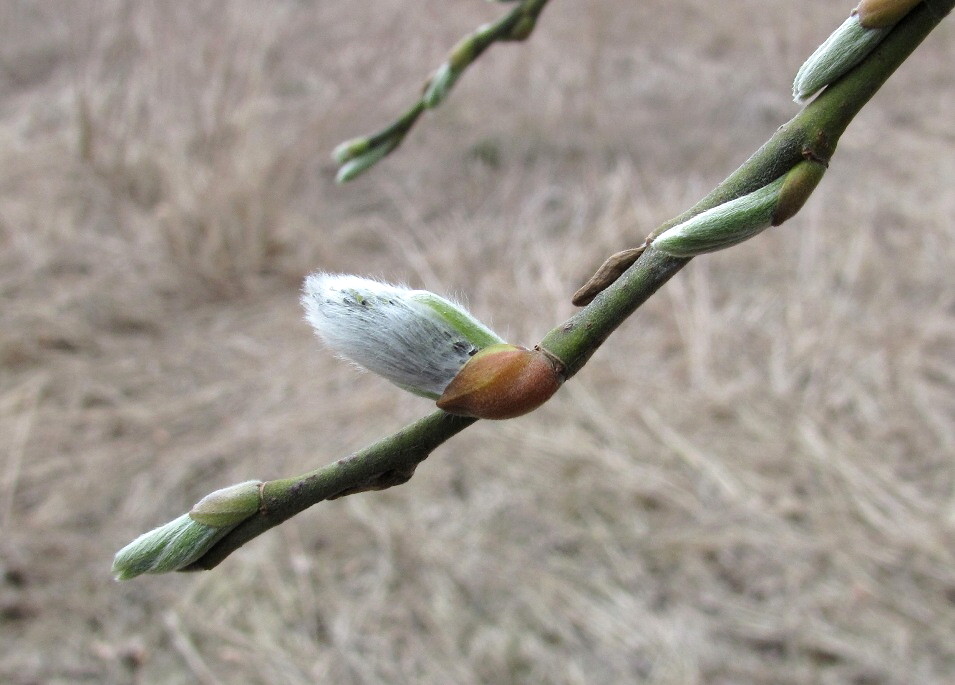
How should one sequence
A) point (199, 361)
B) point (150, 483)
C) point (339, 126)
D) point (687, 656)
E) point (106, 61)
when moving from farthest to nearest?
point (339, 126) → point (106, 61) → point (199, 361) → point (150, 483) → point (687, 656)

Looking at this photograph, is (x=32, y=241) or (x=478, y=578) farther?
(x=32, y=241)

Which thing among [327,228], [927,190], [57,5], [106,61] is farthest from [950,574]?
[57,5]

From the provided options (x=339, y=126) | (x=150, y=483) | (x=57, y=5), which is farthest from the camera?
(x=57, y=5)

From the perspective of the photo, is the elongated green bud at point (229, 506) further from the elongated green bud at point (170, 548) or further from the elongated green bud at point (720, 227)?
the elongated green bud at point (720, 227)

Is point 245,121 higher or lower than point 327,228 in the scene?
higher

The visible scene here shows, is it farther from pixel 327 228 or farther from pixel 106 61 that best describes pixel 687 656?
pixel 106 61

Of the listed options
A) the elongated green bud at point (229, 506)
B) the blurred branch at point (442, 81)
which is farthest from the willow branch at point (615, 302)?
the blurred branch at point (442, 81)

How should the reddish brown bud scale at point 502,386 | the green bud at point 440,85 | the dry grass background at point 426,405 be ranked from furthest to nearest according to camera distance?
the dry grass background at point 426,405 < the green bud at point 440,85 < the reddish brown bud scale at point 502,386

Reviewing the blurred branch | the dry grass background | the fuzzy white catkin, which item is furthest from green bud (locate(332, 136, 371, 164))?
the dry grass background
